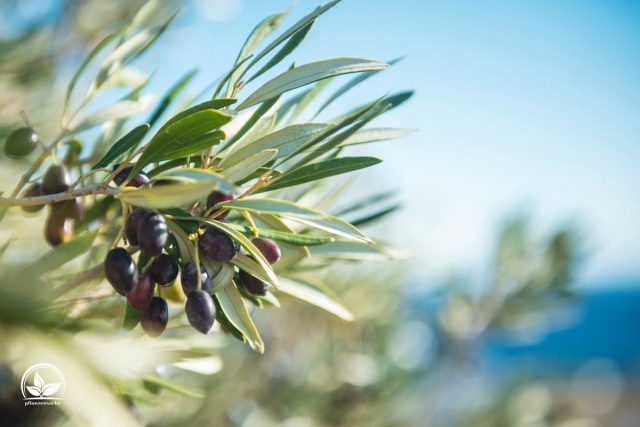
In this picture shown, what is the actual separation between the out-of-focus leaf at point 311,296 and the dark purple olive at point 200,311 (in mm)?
153

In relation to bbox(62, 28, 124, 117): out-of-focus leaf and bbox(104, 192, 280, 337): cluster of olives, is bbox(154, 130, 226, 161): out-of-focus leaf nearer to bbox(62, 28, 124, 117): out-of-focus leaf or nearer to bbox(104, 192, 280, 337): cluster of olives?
bbox(104, 192, 280, 337): cluster of olives

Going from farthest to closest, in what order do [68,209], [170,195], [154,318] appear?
[68,209] < [154,318] < [170,195]

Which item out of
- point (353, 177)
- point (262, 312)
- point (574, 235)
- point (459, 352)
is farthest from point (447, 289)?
point (353, 177)

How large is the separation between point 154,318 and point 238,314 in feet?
0.24

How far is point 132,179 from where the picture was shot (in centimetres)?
49

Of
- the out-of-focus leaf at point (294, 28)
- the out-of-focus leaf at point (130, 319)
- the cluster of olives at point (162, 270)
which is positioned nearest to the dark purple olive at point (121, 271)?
the cluster of olives at point (162, 270)

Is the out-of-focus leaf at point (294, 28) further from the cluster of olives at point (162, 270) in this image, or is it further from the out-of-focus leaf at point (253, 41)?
the cluster of olives at point (162, 270)

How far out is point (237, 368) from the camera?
5.04 ft

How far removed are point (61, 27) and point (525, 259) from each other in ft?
5.18

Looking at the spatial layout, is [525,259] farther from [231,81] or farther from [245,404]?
[231,81]

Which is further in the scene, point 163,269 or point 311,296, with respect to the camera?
point 311,296

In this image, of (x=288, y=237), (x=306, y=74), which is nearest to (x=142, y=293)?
(x=288, y=237)

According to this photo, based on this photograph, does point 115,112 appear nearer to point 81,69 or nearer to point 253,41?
point 81,69

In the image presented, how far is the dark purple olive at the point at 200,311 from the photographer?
45 cm
